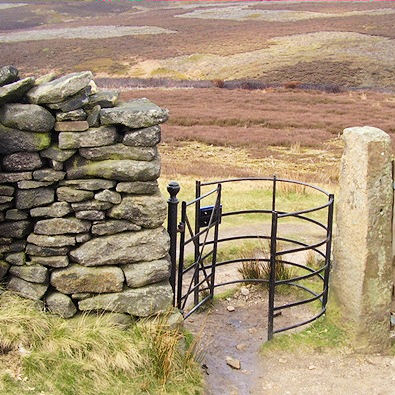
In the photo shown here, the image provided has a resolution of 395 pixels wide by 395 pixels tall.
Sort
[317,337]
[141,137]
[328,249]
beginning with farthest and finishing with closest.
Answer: [328,249]
[317,337]
[141,137]

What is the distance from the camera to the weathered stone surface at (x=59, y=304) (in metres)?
5.94

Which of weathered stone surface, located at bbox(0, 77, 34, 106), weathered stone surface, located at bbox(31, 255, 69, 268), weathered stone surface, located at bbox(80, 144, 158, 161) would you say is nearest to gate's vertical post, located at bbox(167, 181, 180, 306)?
weathered stone surface, located at bbox(80, 144, 158, 161)

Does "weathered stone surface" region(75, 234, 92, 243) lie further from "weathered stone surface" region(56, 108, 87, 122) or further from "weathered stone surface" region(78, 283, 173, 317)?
"weathered stone surface" region(56, 108, 87, 122)

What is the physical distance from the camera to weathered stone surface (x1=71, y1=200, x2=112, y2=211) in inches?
228

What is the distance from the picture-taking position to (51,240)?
19.1 feet

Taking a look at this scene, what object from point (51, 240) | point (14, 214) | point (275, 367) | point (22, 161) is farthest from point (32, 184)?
point (275, 367)

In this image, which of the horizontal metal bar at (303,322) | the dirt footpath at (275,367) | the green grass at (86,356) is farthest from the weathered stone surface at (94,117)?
the horizontal metal bar at (303,322)

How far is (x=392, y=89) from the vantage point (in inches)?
1737

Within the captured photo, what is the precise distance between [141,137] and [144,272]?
4.57 ft

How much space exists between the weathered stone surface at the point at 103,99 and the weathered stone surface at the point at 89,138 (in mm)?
298

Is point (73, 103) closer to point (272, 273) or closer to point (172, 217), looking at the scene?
point (172, 217)

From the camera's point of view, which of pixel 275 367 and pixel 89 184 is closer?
pixel 89 184

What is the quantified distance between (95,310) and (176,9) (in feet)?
286

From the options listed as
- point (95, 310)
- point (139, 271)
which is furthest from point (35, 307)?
point (139, 271)
